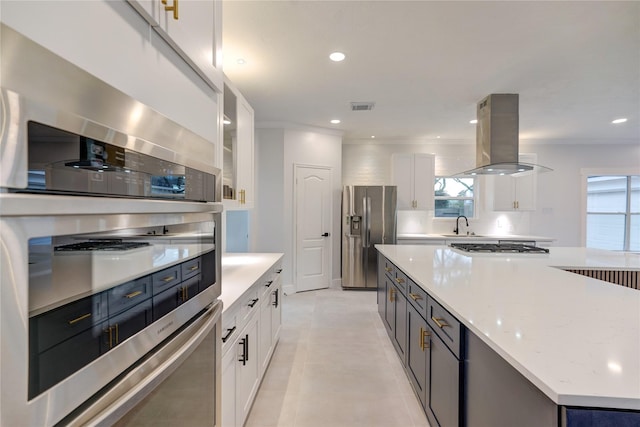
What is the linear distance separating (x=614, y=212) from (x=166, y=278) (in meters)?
7.69

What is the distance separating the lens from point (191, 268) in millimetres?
934

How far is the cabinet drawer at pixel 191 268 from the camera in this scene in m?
0.89

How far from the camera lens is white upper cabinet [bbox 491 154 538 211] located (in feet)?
17.5

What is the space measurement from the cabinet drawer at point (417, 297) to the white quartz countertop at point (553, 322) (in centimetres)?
7

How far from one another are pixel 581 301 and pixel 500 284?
0.38m

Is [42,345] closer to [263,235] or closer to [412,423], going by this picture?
[412,423]

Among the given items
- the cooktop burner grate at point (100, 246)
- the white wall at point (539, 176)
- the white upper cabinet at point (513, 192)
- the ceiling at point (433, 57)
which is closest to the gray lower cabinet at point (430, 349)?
the cooktop burner grate at point (100, 246)

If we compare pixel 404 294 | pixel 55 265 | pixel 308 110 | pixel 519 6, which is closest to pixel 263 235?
pixel 308 110

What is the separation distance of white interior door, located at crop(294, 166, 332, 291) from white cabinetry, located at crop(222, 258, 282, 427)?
226cm

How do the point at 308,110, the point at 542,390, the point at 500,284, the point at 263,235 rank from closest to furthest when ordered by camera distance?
the point at 542,390 < the point at 500,284 < the point at 308,110 < the point at 263,235

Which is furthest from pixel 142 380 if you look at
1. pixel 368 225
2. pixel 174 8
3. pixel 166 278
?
pixel 368 225

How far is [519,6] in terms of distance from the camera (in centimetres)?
195

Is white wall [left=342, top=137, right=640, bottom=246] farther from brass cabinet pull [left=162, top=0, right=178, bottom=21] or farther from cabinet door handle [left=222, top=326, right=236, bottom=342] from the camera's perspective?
brass cabinet pull [left=162, top=0, right=178, bottom=21]

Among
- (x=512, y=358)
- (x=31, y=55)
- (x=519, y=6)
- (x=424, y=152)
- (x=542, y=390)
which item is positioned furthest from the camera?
(x=424, y=152)
